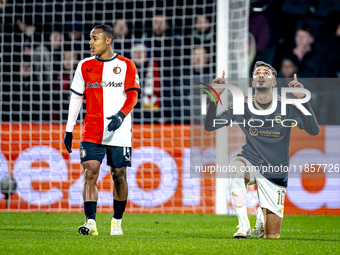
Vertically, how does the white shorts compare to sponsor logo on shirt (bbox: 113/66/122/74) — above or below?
below

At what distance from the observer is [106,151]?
12.5 ft

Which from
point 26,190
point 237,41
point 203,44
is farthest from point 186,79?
point 26,190

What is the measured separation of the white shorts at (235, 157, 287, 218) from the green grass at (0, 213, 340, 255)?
22 centimetres

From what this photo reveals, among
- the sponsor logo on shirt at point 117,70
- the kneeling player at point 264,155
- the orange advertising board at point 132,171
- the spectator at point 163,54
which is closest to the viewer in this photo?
the kneeling player at point 264,155

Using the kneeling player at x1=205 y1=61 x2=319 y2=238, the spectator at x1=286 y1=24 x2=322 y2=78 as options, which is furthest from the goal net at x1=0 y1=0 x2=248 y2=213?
the kneeling player at x1=205 y1=61 x2=319 y2=238

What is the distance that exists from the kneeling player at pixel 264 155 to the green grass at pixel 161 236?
6.7 inches

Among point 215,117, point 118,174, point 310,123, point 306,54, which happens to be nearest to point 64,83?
point 306,54

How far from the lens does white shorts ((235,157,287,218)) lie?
363cm

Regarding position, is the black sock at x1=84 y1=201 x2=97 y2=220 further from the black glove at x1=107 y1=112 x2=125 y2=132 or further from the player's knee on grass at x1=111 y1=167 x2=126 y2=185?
the black glove at x1=107 y1=112 x2=125 y2=132

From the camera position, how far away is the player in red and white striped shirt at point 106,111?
12.2 ft

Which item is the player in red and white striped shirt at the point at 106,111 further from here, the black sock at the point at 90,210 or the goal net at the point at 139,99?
the goal net at the point at 139,99

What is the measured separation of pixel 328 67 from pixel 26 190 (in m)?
4.43

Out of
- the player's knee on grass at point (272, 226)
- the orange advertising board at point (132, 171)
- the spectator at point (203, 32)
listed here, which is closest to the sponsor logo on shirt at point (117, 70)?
the player's knee on grass at point (272, 226)

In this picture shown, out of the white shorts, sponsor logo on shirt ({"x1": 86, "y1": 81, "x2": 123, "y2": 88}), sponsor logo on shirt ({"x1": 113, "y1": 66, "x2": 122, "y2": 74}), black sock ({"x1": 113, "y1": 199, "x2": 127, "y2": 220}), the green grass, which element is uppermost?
sponsor logo on shirt ({"x1": 113, "y1": 66, "x2": 122, "y2": 74})
